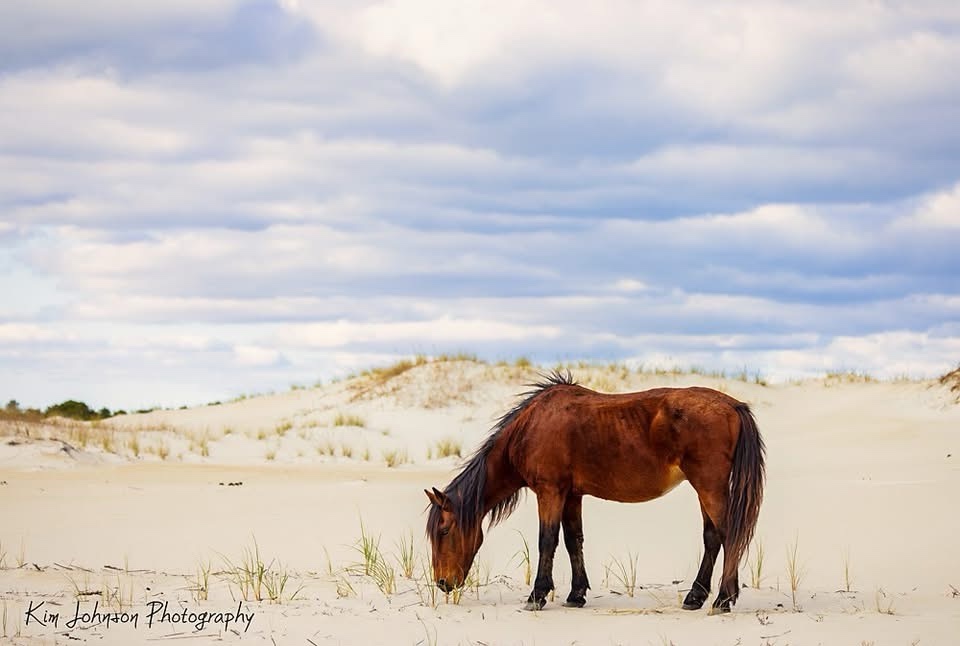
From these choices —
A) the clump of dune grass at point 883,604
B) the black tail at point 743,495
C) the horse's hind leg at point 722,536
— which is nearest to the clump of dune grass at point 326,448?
the clump of dune grass at point 883,604

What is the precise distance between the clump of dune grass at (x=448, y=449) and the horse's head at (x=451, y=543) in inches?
558

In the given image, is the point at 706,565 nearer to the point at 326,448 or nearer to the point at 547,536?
the point at 547,536

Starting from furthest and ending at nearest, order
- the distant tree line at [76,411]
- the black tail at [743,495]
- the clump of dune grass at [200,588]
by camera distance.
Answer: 1. the distant tree line at [76,411]
2. the clump of dune grass at [200,588]
3. the black tail at [743,495]

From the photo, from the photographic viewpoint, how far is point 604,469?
27.2 ft

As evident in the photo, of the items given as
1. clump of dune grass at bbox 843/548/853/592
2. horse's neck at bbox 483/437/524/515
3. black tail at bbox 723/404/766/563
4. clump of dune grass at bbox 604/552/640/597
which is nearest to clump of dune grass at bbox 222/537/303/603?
horse's neck at bbox 483/437/524/515

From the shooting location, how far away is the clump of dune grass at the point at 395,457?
71.7 ft

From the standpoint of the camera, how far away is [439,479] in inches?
750

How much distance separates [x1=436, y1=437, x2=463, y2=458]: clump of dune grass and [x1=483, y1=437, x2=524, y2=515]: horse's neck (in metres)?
14.1

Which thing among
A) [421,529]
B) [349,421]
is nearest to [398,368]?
[349,421]

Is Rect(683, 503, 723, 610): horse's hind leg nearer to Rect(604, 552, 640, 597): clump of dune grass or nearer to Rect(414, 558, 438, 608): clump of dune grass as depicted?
Rect(604, 552, 640, 597): clump of dune grass

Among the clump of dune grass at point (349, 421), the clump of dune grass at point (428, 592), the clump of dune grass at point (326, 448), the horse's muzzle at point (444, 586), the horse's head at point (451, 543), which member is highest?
the clump of dune grass at point (349, 421)

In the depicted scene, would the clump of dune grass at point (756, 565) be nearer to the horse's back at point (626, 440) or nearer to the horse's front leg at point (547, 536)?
the horse's back at point (626, 440)

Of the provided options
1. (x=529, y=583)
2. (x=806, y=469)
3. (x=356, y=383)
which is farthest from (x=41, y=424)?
(x=529, y=583)

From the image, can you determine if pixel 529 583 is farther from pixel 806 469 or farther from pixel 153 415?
pixel 153 415
